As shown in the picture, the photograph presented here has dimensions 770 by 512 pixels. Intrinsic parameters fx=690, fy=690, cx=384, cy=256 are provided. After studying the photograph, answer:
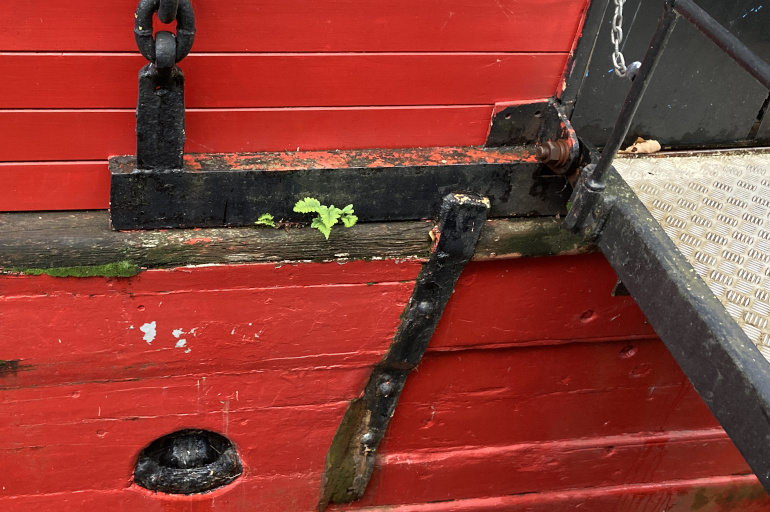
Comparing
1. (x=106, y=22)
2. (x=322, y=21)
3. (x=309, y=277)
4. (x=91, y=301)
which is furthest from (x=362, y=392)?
(x=106, y=22)

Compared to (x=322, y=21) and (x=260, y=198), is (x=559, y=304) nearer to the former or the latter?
(x=260, y=198)

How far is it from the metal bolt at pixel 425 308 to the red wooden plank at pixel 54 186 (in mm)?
1213

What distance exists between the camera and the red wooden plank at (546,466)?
3357 millimetres

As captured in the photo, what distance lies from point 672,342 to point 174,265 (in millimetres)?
1637

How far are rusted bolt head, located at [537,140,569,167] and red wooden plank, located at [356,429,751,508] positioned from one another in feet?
5.18

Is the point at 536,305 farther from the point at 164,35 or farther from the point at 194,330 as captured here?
the point at 164,35

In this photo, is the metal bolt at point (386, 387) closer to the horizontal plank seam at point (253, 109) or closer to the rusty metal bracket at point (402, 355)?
the rusty metal bracket at point (402, 355)

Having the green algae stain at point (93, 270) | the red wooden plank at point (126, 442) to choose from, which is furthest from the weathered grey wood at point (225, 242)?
the red wooden plank at point (126, 442)

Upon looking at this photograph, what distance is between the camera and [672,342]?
6.57 ft

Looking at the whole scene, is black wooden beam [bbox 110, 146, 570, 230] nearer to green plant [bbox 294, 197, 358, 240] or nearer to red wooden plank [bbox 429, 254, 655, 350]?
green plant [bbox 294, 197, 358, 240]

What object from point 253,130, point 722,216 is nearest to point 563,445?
point 722,216

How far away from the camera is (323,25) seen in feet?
7.23

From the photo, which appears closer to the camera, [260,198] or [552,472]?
[260,198]

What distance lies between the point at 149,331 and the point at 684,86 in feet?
7.45
